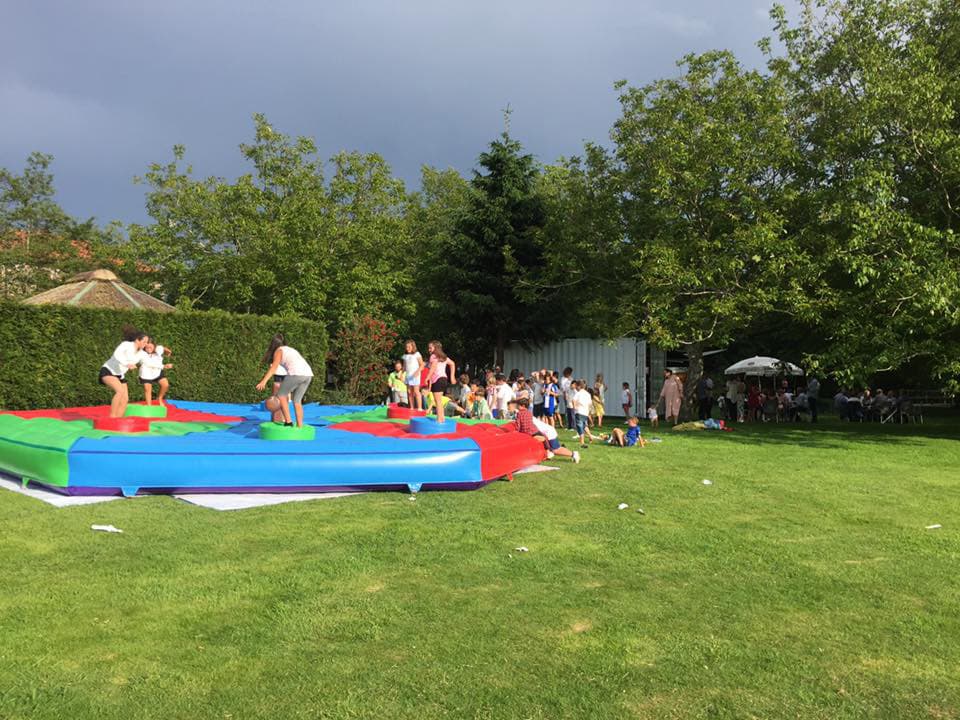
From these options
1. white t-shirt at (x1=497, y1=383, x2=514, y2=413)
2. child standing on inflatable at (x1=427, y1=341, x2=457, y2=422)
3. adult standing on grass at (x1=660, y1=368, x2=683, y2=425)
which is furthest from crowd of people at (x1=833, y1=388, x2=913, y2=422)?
child standing on inflatable at (x1=427, y1=341, x2=457, y2=422)

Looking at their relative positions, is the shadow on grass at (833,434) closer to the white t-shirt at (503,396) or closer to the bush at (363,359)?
the white t-shirt at (503,396)

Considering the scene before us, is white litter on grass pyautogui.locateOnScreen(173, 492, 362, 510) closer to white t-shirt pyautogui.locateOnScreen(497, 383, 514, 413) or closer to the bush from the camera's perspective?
white t-shirt pyautogui.locateOnScreen(497, 383, 514, 413)

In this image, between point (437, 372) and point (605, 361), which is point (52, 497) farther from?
point (605, 361)

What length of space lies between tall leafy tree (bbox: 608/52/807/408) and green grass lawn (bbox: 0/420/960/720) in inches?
396

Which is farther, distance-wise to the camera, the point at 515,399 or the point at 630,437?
the point at 515,399

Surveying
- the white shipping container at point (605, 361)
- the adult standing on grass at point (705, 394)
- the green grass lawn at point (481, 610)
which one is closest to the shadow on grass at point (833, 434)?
the adult standing on grass at point (705, 394)

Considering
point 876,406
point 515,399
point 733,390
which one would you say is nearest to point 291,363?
point 515,399

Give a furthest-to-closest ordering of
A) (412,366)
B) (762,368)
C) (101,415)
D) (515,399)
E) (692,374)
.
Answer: (762,368) < (692,374) < (515,399) < (412,366) < (101,415)

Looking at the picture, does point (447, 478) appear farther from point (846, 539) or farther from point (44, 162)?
point (44, 162)

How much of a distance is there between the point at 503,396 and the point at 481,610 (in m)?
12.3

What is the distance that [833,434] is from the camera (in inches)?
671

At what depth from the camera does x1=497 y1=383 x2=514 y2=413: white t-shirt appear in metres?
16.1

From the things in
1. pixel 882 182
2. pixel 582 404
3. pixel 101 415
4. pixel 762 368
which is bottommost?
pixel 101 415

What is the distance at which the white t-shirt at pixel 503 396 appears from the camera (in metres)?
16.1
